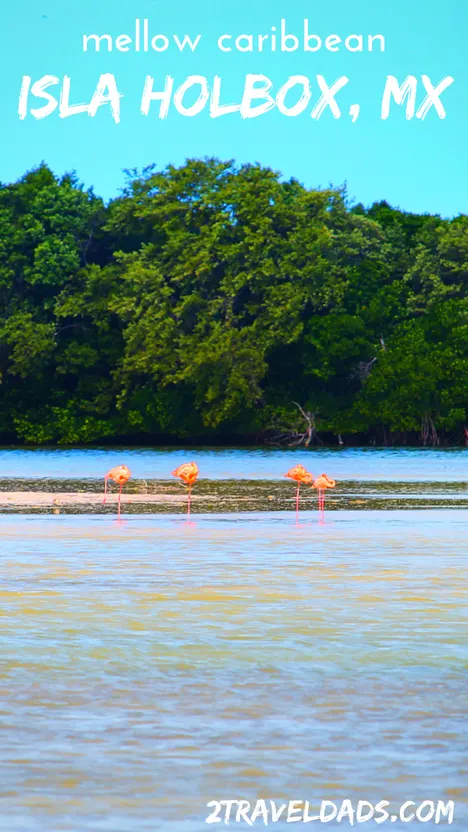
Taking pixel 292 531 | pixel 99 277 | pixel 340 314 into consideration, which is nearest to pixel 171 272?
pixel 99 277

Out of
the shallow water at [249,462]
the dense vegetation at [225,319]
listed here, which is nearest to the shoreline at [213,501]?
the shallow water at [249,462]

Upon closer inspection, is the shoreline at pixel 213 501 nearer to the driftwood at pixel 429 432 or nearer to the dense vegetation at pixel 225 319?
the dense vegetation at pixel 225 319

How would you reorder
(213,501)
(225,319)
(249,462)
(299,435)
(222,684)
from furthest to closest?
1. (299,435)
2. (225,319)
3. (249,462)
4. (213,501)
5. (222,684)

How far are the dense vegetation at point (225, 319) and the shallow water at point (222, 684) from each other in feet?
175

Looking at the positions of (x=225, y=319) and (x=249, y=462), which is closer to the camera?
(x=249, y=462)

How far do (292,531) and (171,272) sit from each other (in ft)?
170

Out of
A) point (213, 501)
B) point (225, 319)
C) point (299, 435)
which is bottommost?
point (213, 501)

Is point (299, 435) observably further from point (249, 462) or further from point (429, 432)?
point (249, 462)

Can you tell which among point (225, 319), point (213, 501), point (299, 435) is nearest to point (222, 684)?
point (213, 501)

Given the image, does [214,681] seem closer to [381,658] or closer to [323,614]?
[381,658]

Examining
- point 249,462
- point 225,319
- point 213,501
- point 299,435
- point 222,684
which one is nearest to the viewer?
point 222,684

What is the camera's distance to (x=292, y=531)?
71.1 ft

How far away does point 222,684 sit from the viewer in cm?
935

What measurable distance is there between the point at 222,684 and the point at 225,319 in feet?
207
